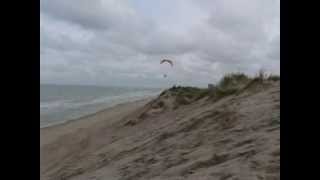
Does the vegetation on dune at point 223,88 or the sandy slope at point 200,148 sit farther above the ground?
the vegetation on dune at point 223,88

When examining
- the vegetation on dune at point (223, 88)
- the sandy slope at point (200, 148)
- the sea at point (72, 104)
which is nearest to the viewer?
the sandy slope at point (200, 148)

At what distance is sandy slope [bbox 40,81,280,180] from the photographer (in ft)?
13.1

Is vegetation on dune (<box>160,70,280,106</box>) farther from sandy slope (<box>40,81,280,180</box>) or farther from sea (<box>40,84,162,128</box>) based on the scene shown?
sea (<box>40,84,162,128</box>)

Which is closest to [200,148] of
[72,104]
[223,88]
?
[223,88]

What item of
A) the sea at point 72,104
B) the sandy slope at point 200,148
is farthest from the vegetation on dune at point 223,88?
the sea at point 72,104

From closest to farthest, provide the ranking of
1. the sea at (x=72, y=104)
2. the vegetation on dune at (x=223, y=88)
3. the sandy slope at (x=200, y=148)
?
the sandy slope at (x=200, y=148) < the vegetation on dune at (x=223, y=88) < the sea at (x=72, y=104)

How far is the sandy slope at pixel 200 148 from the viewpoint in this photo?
3986 millimetres

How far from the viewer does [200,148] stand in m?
5.08

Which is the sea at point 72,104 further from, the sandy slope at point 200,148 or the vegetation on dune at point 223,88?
the vegetation on dune at point 223,88

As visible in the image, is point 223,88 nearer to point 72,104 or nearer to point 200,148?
point 200,148
